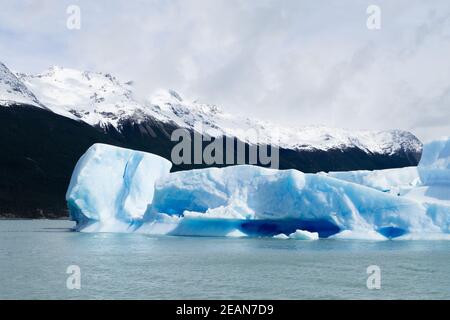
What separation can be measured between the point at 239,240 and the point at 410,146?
145 m

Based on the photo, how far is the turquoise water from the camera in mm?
13734

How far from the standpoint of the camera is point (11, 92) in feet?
370

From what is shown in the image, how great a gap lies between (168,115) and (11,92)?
49.0 meters

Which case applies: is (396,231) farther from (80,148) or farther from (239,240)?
(80,148)

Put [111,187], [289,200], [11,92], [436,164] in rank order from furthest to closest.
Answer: [11,92]
[111,187]
[436,164]
[289,200]

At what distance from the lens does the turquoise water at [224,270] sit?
541 inches

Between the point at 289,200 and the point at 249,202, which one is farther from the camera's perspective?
the point at 249,202

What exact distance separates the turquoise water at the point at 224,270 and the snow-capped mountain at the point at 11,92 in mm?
88823

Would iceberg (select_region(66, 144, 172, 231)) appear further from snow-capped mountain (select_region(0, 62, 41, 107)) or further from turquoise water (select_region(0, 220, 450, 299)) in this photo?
snow-capped mountain (select_region(0, 62, 41, 107))

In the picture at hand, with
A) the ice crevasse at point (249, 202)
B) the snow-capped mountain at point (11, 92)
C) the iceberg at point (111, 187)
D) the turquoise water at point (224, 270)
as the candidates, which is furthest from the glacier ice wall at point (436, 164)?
the snow-capped mountain at point (11, 92)

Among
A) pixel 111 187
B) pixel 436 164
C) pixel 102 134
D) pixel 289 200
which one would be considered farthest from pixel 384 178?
pixel 102 134

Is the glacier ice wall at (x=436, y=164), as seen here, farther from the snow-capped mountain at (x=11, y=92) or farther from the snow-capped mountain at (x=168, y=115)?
the snow-capped mountain at (x=168, y=115)

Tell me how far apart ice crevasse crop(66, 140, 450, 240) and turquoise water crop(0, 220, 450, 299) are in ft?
4.46

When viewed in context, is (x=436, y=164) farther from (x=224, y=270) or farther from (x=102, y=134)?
(x=102, y=134)
